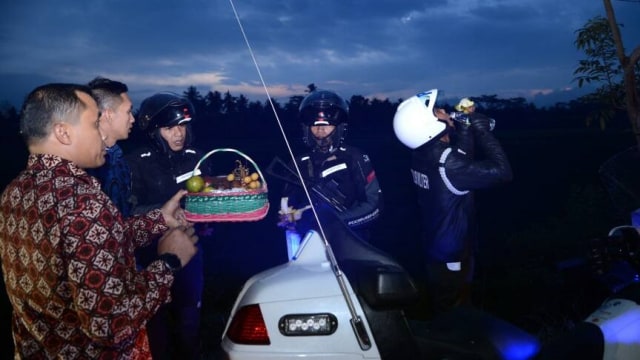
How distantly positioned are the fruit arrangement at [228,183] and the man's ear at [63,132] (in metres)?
1.34

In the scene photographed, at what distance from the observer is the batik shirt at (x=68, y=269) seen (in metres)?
1.67

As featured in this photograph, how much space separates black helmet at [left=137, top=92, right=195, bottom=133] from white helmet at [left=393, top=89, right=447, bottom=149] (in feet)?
6.48

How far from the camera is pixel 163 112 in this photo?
13.2 ft

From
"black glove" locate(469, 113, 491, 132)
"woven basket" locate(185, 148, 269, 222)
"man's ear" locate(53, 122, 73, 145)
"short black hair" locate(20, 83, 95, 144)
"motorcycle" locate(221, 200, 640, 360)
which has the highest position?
"short black hair" locate(20, 83, 95, 144)

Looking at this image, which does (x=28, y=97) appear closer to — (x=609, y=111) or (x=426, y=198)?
(x=426, y=198)

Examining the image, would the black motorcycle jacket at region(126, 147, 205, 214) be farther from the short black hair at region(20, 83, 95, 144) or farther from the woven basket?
the short black hair at region(20, 83, 95, 144)

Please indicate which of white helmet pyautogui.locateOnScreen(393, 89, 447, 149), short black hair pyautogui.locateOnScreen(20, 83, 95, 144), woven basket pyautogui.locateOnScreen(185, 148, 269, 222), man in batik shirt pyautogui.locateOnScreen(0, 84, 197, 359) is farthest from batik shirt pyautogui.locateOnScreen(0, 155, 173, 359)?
white helmet pyautogui.locateOnScreen(393, 89, 447, 149)

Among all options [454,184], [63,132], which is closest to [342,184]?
[454,184]

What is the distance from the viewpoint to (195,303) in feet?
13.0

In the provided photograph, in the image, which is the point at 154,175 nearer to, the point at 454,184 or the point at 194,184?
the point at 194,184

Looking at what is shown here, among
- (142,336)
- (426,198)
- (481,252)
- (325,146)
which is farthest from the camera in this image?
(481,252)

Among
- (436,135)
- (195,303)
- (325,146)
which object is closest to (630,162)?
(436,135)

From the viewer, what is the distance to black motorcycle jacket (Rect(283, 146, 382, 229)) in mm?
4176

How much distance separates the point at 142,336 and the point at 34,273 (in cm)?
67
